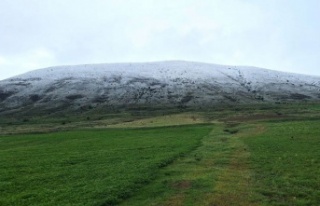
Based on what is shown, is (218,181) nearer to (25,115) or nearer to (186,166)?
(186,166)

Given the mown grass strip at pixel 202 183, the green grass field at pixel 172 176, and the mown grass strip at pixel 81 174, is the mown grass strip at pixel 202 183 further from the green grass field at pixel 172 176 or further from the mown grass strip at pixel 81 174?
the mown grass strip at pixel 81 174

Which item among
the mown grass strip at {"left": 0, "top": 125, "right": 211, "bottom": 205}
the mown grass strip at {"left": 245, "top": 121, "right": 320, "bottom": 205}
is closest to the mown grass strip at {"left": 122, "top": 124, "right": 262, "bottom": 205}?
the mown grass strip at {"left": 245, "top": 121, "right": 320, "bottom": 205}

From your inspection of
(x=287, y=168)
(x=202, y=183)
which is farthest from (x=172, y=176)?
(x=287, y=168)

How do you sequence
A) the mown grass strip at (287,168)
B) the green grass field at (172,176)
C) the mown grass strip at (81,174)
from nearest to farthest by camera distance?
1. the mown grass strip at (287,168)
2. the green grass field at (172,176)
3. the mown grass strip at (81,174)

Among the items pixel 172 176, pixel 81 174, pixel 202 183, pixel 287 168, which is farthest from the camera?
pixel 81 174

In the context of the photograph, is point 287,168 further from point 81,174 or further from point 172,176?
point 81,174

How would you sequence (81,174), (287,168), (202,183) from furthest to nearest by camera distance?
1. (81,174)
2. (287,168)
3. (202,183)

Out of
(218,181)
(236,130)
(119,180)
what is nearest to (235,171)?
(218,181)

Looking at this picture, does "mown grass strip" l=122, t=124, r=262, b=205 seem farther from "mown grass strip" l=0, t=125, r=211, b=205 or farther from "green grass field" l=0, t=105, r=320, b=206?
"mown grass strip" l=0, t=125, r=211, b=205

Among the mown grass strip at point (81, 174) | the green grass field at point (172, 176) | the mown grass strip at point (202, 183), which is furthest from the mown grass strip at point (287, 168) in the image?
the mown grass strip at point (81, 174)

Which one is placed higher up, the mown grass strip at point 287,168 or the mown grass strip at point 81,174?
the mown grass strip at point 287,168

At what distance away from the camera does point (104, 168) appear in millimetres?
35625

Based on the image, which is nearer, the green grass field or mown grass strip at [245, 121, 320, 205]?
mown grass strip at [245, 121, 320, 205]

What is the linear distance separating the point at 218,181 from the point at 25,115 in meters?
167
